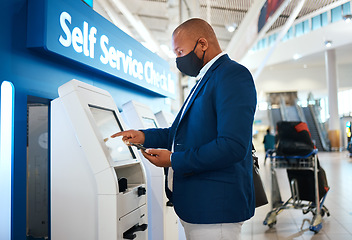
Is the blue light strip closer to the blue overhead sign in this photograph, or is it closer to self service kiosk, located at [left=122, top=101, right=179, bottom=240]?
the blue overhead sign

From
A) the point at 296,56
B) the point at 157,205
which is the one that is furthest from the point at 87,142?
the point at 296,56

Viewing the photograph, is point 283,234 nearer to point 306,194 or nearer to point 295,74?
point 306,194

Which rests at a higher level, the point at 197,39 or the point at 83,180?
the point at 197,39

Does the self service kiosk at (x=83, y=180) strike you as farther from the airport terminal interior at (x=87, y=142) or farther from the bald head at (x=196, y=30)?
the bald head at (x=196, y=30)

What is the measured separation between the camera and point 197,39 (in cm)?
140

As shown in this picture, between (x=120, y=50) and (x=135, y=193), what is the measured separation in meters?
1.48

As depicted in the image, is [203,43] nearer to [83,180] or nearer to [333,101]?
[83,180]

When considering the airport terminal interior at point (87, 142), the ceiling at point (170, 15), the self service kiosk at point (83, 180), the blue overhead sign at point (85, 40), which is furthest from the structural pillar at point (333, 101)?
the self service kiosk at point (83, 180)

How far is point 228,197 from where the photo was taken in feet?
4.09

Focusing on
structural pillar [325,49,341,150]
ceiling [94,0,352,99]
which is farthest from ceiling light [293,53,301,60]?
structural pillar [325,49,341,150]

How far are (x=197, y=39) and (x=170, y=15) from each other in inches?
300

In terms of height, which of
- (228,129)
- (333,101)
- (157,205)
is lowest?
(157,205)

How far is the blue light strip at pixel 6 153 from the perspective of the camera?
69.0 inches

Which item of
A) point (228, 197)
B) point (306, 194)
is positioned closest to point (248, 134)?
point (228, 197)
